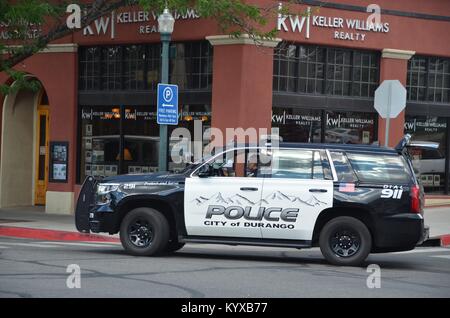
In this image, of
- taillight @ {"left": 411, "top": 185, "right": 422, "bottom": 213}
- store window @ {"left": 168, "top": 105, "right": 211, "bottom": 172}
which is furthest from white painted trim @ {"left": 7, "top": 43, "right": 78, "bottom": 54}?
taillight @ {"left": 411, "top": 185, "right": 422, "bottom": 213}

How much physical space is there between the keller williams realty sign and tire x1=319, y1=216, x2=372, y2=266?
8.00m

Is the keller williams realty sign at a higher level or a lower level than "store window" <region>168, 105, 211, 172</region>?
higher

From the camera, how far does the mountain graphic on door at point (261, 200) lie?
12.0 meters

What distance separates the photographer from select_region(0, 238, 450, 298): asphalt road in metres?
9.23

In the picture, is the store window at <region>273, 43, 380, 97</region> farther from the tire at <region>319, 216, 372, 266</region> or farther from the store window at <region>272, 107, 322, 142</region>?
the tire at <region>319, 216, 372, 266</region>

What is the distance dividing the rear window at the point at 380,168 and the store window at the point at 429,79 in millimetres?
9499

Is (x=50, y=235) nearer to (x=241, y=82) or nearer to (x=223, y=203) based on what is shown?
(x=241, y=82)

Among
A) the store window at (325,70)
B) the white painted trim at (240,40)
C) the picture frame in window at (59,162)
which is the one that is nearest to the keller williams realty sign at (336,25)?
the store window at (325,70)

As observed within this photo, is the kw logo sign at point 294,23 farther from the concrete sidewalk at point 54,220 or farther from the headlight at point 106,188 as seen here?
the headlight at point 106,188

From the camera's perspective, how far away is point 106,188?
12758mm

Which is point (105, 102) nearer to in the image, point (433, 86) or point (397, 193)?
point (433, 86)

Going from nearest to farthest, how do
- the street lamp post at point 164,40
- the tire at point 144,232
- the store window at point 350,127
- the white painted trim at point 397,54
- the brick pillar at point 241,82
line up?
the tire at point 144,232 < the street lamp post at point 164,40 < the brick pillar at point 241,82 < the store window at point 350,127 < the white painted trim at point 397,54

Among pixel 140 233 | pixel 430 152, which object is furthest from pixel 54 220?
pixel 430 152

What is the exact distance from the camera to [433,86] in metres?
21.6
